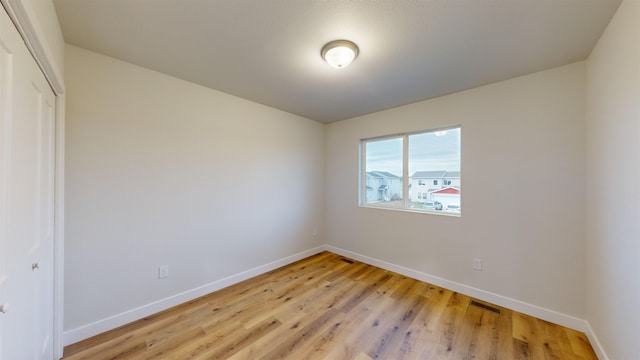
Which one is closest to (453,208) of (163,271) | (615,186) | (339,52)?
(615,186)

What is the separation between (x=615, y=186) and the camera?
1.47m

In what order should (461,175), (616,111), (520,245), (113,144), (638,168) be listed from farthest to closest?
1. (461,175)
2. (520,245)
3. (113,144)
4. (616,111)
5. (638,168)

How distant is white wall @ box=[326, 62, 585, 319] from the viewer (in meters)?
2.01

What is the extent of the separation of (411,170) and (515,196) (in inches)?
44.8

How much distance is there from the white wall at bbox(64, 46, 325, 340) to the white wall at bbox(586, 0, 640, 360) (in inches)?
123

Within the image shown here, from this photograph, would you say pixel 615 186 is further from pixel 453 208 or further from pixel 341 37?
pixel 341 37

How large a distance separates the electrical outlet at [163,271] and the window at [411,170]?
2637mm

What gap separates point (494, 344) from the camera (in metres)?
1.81

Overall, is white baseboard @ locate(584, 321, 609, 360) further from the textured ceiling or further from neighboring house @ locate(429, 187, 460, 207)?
the textured ceiling

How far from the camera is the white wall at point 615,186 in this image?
1.26m

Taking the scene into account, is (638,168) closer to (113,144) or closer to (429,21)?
(429,21)

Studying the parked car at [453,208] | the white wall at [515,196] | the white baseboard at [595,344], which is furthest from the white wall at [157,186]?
the white baseboard at [595,344]

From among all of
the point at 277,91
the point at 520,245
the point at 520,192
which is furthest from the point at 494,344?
the point at 277,91

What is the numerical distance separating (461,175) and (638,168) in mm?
1399
